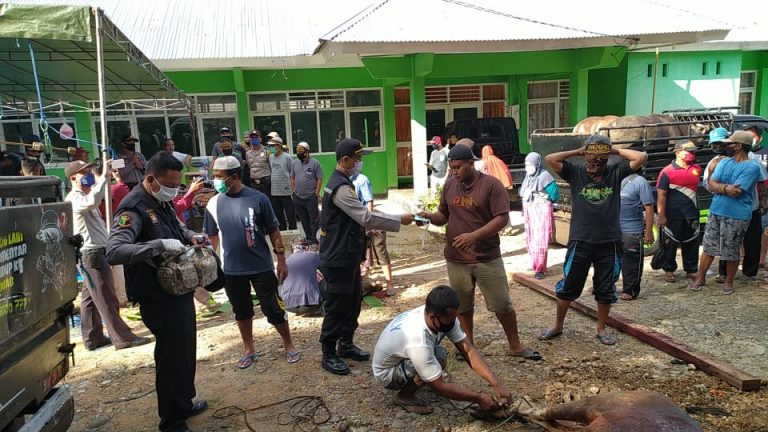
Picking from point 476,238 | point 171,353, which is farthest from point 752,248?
point 171,353

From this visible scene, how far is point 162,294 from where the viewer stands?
3.17 meters

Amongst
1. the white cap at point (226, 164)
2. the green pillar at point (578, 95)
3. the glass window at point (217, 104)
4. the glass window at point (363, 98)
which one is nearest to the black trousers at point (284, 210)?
the glass window at point (217, 104)

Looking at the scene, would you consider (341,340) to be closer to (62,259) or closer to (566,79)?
(62,259)

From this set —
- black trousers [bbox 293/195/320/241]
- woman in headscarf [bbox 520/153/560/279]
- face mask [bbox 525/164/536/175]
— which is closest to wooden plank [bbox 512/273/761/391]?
woman in headscarf [bbox 520/153/560/279]

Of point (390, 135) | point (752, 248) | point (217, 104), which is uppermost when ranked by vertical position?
point (217, 104)

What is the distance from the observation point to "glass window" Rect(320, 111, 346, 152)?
13.5 meters

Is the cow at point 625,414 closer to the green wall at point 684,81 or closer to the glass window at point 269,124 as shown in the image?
the glass window at point 269,124

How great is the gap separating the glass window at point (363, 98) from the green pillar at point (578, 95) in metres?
4.96

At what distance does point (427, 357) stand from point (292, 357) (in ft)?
5.57

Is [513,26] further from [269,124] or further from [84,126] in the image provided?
[84,126]

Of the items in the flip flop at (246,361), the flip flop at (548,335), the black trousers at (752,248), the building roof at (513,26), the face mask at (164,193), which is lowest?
the flip flop at (246,361)

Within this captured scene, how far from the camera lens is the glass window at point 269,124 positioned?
13.1m

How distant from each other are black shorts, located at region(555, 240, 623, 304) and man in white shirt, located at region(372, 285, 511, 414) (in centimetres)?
151

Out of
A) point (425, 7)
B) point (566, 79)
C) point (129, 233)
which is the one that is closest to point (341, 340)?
point (129, 233)
